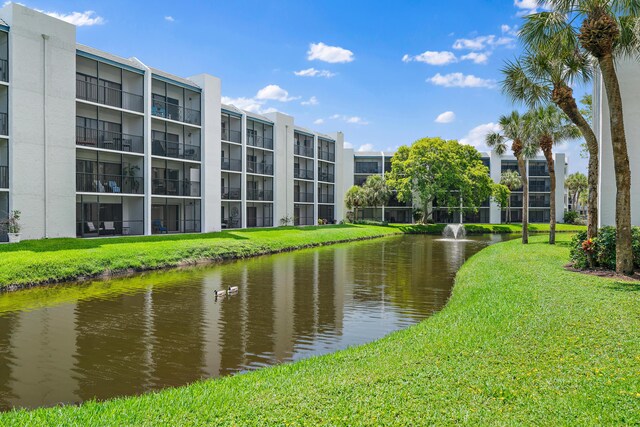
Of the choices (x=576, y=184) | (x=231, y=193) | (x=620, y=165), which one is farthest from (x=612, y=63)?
(x=576, y=184)

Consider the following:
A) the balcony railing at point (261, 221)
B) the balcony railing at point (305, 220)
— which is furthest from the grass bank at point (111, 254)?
the balcony railing at point (305, 220)

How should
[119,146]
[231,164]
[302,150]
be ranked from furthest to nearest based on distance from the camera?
[302,150]
[231,164]
[119,146]

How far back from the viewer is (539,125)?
2856cm

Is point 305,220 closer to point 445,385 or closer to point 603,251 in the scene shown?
point 603,251

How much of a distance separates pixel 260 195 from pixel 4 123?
2476cm

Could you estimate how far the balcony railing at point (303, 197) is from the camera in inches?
2078

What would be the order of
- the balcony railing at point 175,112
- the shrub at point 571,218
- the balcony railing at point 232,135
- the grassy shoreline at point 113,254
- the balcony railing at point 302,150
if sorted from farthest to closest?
1. the shrub at point 571,218
2. the balcony railing at point 302,150
3. the balcony railing at point 232,135
4. the balcony railing at point 175,112
5. the grassy shoreline at point 113,254

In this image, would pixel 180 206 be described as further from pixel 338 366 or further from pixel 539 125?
pixel 338 366

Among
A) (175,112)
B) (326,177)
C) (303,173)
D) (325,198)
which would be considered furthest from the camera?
(326,177)

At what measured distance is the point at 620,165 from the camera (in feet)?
48.1

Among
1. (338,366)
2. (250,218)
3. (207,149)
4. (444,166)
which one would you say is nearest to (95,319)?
(338,366)

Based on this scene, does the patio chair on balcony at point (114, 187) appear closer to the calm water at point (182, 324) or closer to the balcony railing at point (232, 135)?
the calm water at point (182, 324)

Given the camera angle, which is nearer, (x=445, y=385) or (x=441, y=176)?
(x=445, y=385)

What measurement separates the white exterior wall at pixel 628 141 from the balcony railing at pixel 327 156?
38187 millimetres
